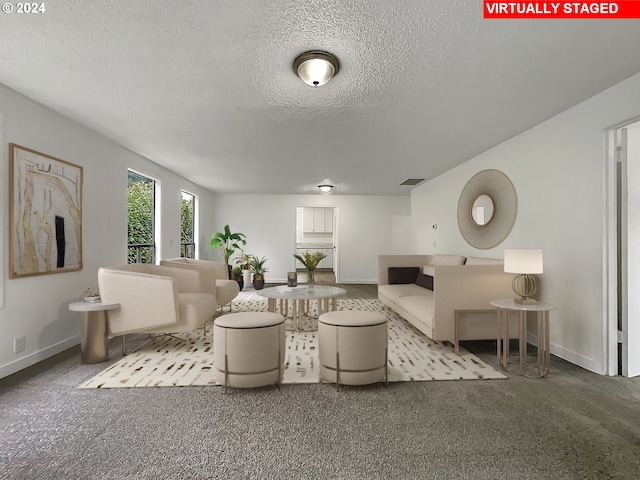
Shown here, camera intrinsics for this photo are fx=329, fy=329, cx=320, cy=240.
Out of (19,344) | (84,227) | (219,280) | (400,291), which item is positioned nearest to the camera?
(19,344)

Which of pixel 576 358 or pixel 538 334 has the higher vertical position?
pixel 538 334

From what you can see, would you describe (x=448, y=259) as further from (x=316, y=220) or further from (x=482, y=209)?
(x=316, y=220)

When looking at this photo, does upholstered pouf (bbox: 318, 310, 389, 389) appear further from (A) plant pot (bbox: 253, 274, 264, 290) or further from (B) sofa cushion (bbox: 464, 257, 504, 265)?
(A) plant pot (bbox: 253, 274, 264, 290)

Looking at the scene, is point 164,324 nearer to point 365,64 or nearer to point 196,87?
point 196,87

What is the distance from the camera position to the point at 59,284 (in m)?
3.24

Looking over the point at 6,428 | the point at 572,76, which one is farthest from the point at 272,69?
the point at 6,428

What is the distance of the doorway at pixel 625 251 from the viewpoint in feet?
8.72

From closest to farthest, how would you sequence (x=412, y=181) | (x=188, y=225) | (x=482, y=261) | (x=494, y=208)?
(x=482, y=261) → (x=494, y=208) → (x=412, y=181) → (x=188, y=225)

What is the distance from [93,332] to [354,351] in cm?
238

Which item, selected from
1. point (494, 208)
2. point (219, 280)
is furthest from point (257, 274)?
point (494, 208)

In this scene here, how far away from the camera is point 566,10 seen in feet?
5.81

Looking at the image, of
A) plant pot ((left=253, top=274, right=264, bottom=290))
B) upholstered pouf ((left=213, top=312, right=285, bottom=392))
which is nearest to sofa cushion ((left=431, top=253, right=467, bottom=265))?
upholstered pouf ((left=213, top=312, right=285, bottom=392))

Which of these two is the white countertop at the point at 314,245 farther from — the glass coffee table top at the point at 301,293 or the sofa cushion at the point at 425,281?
the glass coffee table top at the point at 301,293

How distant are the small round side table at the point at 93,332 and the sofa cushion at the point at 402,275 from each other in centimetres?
387
